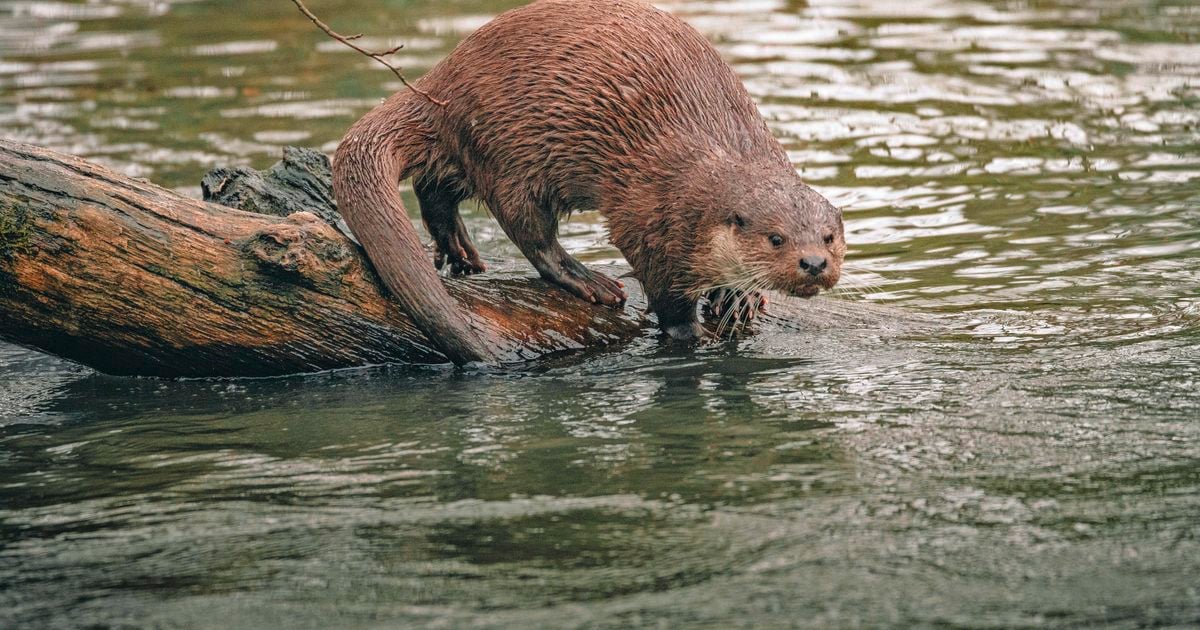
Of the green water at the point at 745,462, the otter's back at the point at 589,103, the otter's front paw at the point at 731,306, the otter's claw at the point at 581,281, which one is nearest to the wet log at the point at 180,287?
the green water at the point at 745,462

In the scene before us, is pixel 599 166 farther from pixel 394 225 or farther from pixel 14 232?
pixel 14 232

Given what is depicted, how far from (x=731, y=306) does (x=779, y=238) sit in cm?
54

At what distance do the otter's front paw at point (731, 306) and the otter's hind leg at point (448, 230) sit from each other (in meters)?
0.84

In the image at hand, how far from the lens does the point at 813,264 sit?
437 centimetres

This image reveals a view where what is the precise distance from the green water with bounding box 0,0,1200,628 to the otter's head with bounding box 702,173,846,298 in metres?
0.29

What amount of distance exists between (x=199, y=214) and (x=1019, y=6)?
807 cm

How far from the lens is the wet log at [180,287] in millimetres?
4184

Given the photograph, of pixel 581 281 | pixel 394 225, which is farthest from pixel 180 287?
pixel 581 281

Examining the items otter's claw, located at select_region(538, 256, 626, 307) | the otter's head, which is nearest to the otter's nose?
the otter's head

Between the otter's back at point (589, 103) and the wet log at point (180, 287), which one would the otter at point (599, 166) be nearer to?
the otter's back at point (589, 103)

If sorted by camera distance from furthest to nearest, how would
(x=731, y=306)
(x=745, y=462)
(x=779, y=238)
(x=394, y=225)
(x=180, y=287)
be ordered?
(x=731, y=306) < (x=394, y=225) < (x=779, y=238) < (x=180, y=287) < (x=745, y=462)

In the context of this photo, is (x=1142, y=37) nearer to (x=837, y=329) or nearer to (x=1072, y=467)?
(x=837, y=329)

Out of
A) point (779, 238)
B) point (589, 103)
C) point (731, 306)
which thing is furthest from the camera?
point (731, 306)

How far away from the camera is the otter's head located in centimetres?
444
